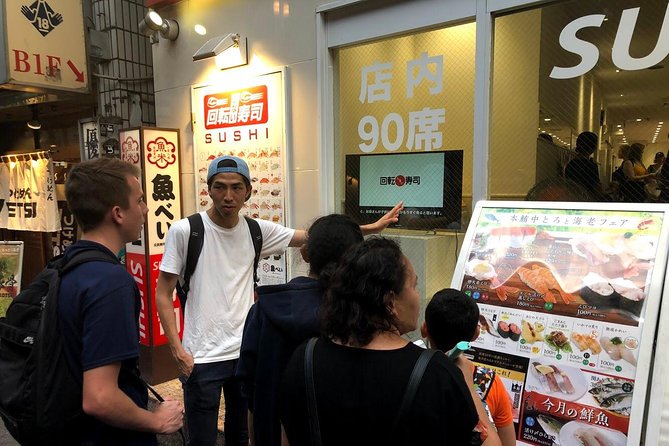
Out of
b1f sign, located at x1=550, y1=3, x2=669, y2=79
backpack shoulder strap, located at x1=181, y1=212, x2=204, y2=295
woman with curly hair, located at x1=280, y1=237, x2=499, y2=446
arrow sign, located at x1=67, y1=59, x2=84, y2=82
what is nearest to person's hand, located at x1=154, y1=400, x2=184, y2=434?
woman with curly hair, located at x1=280, y1=237, x2=499, y2=446

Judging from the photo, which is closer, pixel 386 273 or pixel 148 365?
pixel 386 273

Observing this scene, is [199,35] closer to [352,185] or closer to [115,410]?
[352,185]

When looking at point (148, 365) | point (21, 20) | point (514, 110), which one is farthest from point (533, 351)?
point (21, 20)

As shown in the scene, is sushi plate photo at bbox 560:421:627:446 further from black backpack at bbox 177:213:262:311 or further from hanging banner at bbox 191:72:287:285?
hanging banner at bbox 191:72:287:285

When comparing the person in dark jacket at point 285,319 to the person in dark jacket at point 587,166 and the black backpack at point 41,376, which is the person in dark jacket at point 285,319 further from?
the person in dark jacket at point 587,166

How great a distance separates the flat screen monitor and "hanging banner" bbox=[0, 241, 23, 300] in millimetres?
4803

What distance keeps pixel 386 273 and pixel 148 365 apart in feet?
14.9

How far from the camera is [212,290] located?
9.37 feet

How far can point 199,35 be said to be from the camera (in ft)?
16.5

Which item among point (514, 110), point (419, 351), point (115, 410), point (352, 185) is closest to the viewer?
point (419, 351)

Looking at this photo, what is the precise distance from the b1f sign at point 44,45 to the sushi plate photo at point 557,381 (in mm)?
5457

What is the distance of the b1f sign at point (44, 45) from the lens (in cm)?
493

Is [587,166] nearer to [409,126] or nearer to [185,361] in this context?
[409,126]

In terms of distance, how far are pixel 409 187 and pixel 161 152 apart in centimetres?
278
